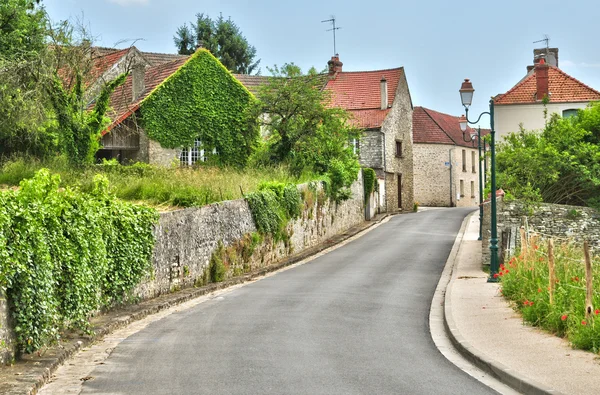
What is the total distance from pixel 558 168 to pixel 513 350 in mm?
22545

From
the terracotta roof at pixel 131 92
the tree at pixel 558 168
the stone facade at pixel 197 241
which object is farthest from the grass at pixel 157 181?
the tree at pixel 558 168

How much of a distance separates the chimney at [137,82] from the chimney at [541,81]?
21.3 m

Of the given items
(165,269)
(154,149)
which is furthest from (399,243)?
(165,269)

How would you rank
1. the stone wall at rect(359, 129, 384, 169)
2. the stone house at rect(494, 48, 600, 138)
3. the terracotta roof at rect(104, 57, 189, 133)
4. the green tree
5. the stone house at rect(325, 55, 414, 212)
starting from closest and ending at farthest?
the green tree
the terracotta roof at rect(104, 57, 189, 133)
the stone house at rect(494, 48, 600, 138)
the stone wall at rect(359, 129, 384, 169)
the stone house at rect(325, 55, 414, 212)

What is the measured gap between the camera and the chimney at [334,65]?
59656 millimetres

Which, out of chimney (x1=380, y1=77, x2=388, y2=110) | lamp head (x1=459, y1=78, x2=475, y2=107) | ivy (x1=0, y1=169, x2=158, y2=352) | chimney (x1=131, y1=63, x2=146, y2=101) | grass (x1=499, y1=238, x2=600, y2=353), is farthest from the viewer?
chimney (x1=380, y1=77, x2=388, y2=110)

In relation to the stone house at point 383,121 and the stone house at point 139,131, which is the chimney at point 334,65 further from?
the stone house at point 139,131

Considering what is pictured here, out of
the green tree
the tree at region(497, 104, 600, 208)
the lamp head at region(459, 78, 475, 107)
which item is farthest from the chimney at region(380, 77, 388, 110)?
the lamp head at region(459, 78, 475, 107)

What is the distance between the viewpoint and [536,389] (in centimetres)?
857

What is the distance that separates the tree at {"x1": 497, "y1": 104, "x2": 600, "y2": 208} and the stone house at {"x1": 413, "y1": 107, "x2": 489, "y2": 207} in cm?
3202

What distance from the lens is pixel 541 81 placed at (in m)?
44.9

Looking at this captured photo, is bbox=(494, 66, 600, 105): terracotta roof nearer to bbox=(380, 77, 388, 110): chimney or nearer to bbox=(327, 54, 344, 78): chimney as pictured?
bbox=(380, 77, 388, 110): chimney

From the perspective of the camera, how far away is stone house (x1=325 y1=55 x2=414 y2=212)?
5422 centimetres

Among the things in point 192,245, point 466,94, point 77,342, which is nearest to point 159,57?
point 466,94
